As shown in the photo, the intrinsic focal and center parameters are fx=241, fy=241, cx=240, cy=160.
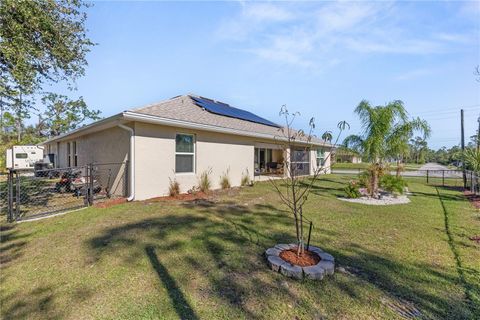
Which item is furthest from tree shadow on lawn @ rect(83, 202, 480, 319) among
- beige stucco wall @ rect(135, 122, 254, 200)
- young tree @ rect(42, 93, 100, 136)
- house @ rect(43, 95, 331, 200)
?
young tree @ rect(42, 93, 100, 136)

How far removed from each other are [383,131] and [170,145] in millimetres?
8178

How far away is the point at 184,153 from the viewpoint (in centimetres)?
957

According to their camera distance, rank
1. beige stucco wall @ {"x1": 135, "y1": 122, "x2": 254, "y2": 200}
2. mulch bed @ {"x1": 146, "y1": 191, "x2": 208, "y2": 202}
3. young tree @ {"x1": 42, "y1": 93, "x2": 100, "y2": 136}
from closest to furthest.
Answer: beige stucco wall @ {"x1": 135, "y1": 122, "x2": 254, "y2": 200} < mulch bed @ {"x1": 146, "y1": 191, "x2": 208, "y2": 202} < young tree @ {"x1": 42, "y1": 93, "x2": 100, "y2": 136}

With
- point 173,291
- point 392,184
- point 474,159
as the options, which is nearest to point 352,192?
point 392,184

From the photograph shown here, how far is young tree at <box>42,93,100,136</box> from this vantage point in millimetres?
30723

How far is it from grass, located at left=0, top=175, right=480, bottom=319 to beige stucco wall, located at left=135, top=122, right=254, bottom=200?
89.5 inches

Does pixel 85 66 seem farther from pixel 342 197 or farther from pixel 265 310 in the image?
pixel 342 197

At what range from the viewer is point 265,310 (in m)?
2.56

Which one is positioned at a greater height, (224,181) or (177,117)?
(177,117)

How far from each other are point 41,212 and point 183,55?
8.54 m

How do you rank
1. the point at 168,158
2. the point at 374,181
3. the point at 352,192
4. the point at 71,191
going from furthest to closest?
the point at 71,191, the point at 352,192, the point at 374,181, the point at 168,158

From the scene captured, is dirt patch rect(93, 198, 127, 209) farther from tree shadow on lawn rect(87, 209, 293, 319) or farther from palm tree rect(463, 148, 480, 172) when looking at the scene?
palm tree rect(463, 148, 480, 172)

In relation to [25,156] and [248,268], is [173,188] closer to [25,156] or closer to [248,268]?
[248,268]

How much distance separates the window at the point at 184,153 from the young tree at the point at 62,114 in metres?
29.9
